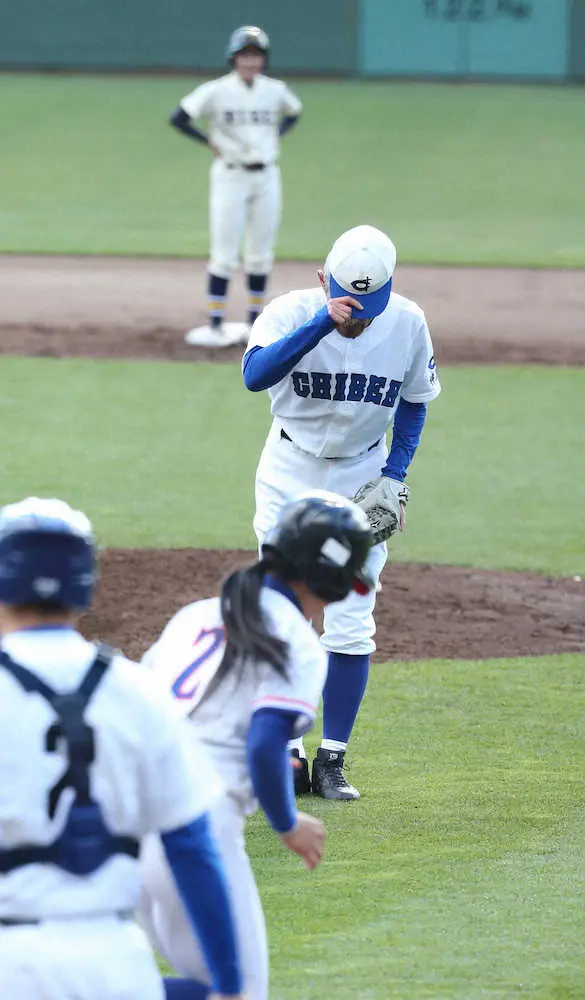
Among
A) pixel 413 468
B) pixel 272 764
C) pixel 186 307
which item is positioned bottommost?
pixel 186 307

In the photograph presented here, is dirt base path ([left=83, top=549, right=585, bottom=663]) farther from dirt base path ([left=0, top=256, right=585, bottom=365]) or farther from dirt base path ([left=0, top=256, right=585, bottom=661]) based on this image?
dirt base path ([left=0, top=256, right=585, bottom=365])

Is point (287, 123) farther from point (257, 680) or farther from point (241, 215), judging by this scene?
point (257, 680)

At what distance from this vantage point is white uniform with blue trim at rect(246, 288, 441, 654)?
519 cm

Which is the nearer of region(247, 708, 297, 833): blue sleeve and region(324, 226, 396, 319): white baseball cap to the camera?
region(247, 708, 297, 833): blue sleeve

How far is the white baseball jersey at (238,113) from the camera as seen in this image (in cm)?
1280

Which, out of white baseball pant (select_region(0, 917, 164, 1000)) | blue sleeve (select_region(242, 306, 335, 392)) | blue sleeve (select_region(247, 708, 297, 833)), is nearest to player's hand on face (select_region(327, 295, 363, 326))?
blue sleeve (select_region(242, 306, 335, 392))

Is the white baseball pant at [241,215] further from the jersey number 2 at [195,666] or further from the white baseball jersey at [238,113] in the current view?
the jersey number 2 at [195,666]

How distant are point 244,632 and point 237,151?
33.3 feet

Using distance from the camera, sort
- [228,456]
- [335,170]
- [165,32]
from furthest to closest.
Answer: [165,32], [335,170], [228,456]

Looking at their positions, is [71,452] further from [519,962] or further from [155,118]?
[155,118]

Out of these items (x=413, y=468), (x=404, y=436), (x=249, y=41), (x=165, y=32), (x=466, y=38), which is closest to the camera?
(x=404, y=436)

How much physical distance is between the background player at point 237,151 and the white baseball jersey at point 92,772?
33.7 ft

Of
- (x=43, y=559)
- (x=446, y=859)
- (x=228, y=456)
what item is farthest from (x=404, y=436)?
(x=228, y=456)

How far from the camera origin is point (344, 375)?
5195mm
